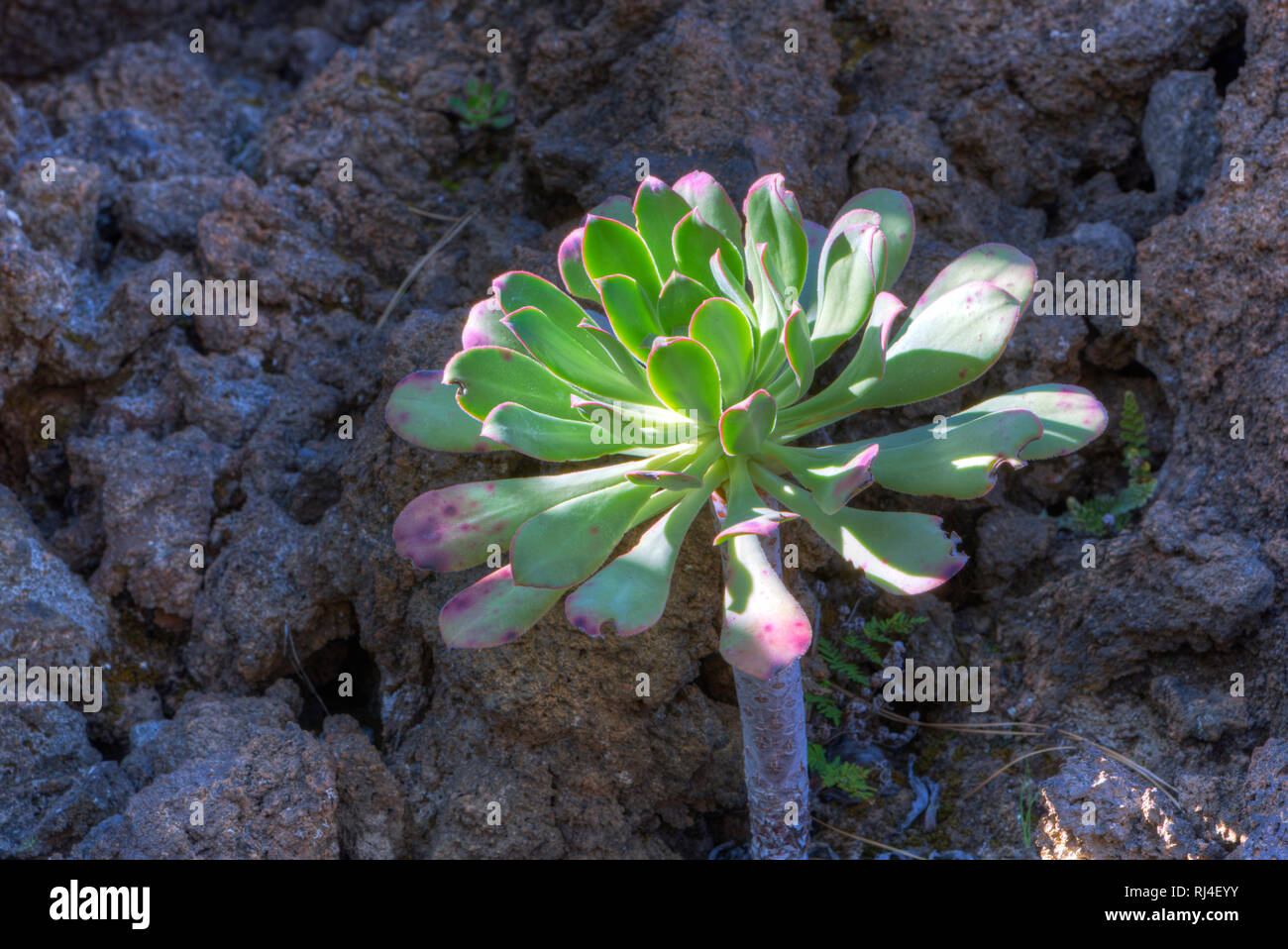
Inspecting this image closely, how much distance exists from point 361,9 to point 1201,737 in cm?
369

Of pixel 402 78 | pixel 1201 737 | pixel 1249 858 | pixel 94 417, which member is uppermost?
pixel 402 78

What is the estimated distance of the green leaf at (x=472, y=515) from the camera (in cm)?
214

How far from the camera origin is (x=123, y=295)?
10.2ft

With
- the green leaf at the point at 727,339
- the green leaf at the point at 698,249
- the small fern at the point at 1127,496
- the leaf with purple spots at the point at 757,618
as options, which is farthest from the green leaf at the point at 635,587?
the small fern at the point at 1127,496

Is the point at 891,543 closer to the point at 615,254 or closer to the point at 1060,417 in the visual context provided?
the point at 1060,417

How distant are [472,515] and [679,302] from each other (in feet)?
1.86

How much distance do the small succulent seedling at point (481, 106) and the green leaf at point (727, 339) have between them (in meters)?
1.72

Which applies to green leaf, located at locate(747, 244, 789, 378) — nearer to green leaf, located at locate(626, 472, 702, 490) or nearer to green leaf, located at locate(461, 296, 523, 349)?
green leaf, located at locate(626, 472, 702, 490)

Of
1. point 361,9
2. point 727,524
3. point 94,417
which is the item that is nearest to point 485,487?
point 727,524

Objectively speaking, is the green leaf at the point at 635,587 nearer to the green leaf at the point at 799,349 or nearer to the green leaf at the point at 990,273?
the green leaf at the point at 799,349

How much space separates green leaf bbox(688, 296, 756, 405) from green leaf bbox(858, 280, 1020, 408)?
0.78ft

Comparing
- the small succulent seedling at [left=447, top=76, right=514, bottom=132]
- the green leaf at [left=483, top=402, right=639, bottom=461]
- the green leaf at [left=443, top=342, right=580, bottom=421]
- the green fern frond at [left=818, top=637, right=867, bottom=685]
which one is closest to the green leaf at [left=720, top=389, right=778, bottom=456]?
the green leaf at [left=483, top=402, right=639, bottom=461]

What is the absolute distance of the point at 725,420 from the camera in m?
1.97

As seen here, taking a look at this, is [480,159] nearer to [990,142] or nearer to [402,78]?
[402,78]
